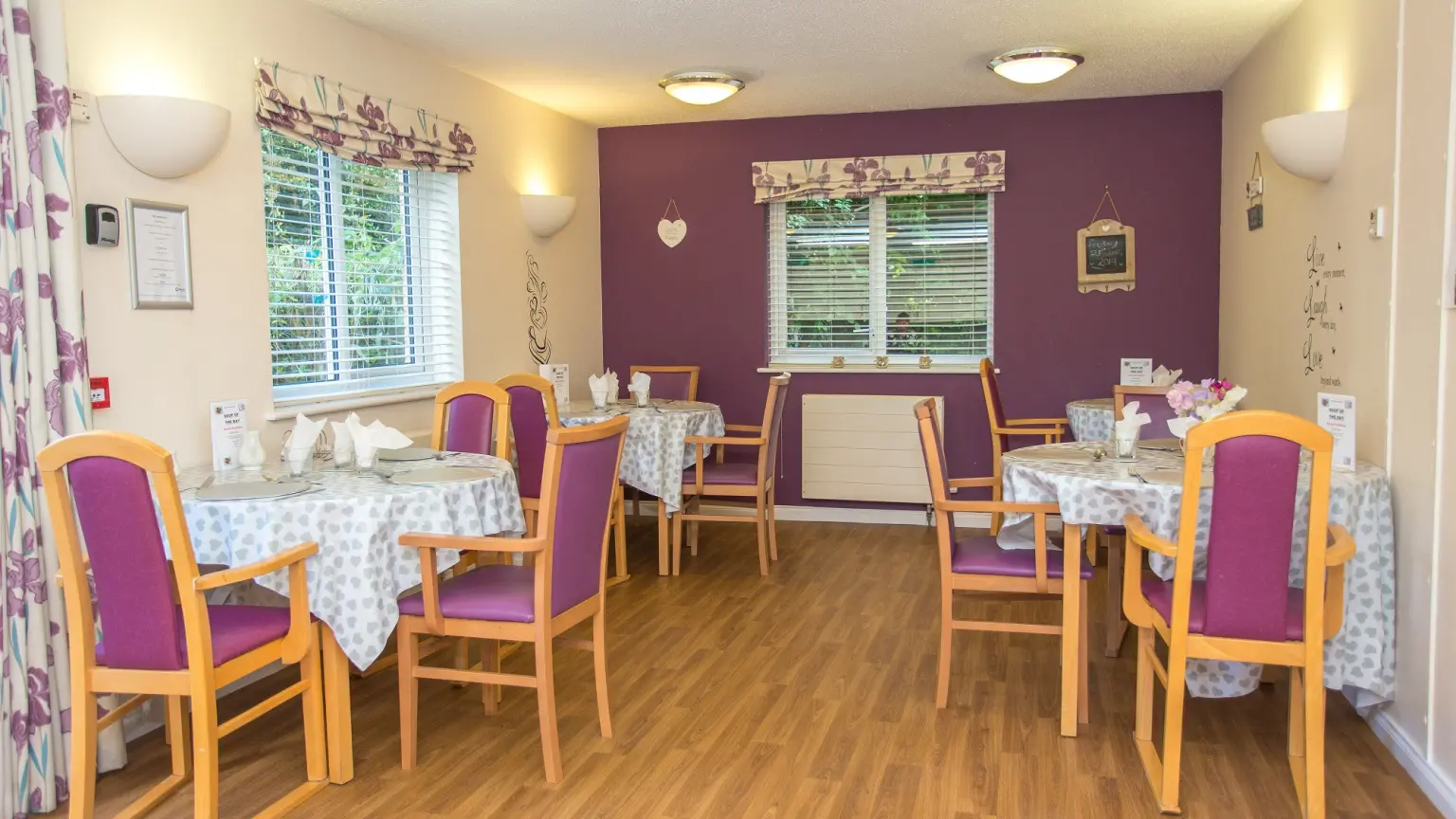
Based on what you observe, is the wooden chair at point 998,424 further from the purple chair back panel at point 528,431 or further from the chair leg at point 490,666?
the chair leg at point 490,666

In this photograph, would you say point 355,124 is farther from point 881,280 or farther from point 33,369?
point 881,280

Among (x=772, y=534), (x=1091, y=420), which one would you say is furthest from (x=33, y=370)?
(x=1091, y=420)

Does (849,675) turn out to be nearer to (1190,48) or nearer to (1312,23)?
(1312,23)

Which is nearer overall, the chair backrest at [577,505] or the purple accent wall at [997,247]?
the chair backrest at [577,505]

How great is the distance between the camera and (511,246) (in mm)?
5797

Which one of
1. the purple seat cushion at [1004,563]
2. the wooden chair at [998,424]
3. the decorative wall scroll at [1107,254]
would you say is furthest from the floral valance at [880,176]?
the purple seat cushion at [1004,563]

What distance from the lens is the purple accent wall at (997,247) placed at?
239 inches

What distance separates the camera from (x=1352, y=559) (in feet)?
9.95

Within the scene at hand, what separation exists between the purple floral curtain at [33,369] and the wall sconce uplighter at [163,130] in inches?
12.7

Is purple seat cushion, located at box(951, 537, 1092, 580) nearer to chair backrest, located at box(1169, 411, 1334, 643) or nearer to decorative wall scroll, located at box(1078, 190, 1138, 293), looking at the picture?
chair backrest, located at box(1169, 411, 1334, 643)

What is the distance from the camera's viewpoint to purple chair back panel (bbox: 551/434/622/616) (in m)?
2.88

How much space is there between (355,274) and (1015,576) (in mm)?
3082

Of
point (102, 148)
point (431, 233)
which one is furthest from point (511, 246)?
point (102, 148)

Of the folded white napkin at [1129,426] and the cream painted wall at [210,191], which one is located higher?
the cream painted wall at [210,191]
